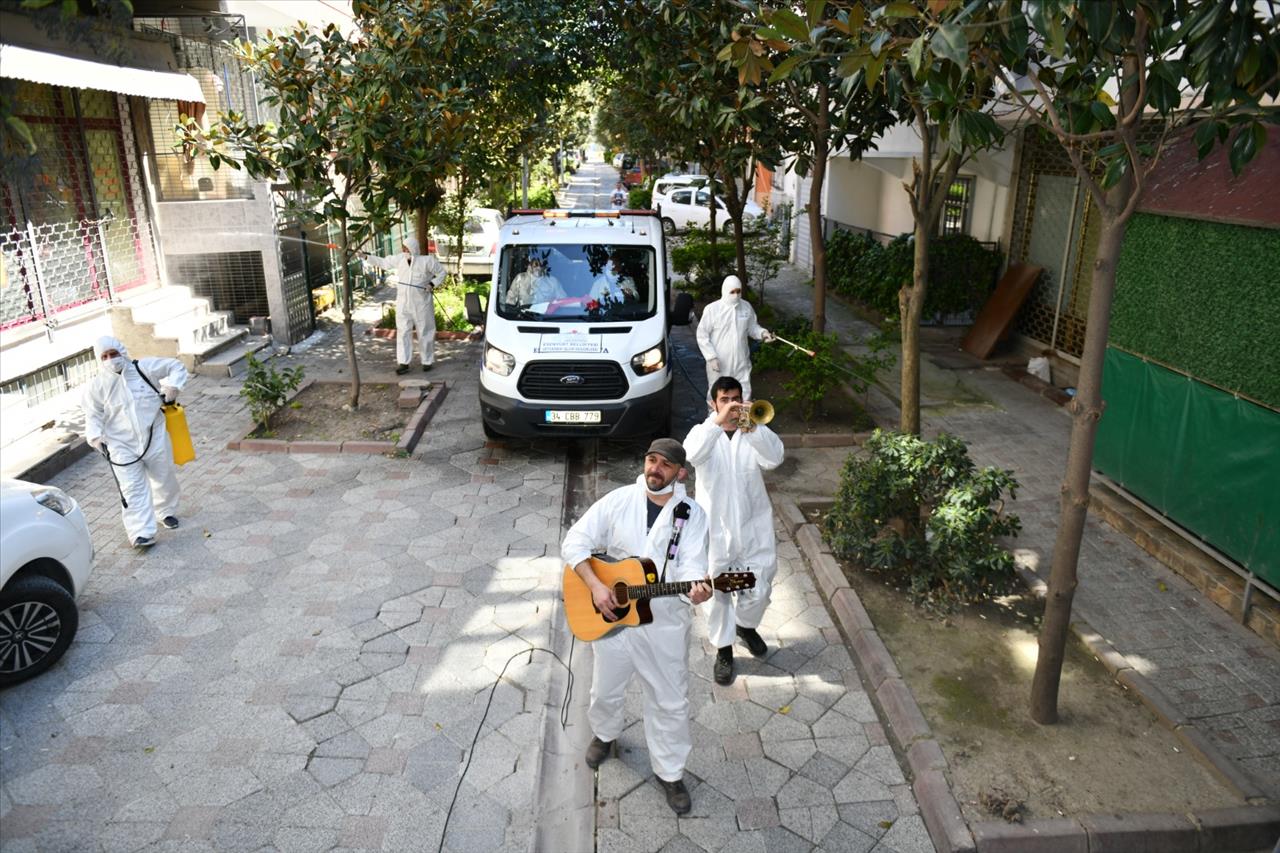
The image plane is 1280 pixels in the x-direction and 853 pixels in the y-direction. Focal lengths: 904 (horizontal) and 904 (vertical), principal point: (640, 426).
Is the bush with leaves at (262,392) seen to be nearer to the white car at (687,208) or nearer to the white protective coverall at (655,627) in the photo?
the white protective coverall at (655,627)

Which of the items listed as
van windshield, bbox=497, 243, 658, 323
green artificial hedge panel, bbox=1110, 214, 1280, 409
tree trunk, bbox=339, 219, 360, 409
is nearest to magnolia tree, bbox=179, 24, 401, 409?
tree trunk, bbox=339, 219, 360, 409

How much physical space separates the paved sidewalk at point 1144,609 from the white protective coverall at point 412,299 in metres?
5.86

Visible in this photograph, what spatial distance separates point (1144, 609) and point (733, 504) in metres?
3.13

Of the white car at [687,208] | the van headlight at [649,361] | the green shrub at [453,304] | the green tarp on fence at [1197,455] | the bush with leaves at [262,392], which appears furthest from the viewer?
the white car at [687,208]

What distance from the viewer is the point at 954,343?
539 inches

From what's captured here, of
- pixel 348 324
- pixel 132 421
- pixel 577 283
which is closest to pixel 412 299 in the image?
pixel 348 324

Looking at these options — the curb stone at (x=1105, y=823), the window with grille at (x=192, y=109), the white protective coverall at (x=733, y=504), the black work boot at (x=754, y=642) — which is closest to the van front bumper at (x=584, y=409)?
the white protective coverall at (x=733, y=504)

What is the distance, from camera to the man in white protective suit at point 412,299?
1200 cm

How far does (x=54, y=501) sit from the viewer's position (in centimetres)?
598

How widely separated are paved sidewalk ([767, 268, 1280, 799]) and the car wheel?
6044 mm

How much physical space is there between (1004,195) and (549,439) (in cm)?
821

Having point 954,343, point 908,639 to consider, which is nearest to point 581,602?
point 908,639

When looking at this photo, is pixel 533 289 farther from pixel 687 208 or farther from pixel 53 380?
pixel 687 208

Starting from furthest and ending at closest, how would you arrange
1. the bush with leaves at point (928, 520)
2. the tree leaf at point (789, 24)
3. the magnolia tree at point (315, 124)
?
the magnolia tree at point (315, 124) < the bush with leaves at point (928, 520) < the tree leaf at point (789, 24)
